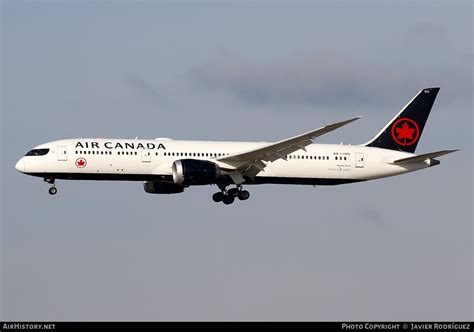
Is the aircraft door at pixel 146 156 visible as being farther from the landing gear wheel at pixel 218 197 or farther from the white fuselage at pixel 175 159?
the landing gear wheel at pixel 218 197

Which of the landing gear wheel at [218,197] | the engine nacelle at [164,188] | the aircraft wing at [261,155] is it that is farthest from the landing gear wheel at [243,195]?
the engine nacelle at [164,188]

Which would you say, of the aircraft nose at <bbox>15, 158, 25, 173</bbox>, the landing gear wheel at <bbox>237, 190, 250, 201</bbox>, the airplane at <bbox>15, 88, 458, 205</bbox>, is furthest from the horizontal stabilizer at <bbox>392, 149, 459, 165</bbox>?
the aircraft nose at <bbox>15, 158, 25, 173</bbox>

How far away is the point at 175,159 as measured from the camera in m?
67.6

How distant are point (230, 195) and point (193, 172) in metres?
5.62

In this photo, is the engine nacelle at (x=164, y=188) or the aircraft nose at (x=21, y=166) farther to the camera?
the engine nacelle at (x=164, y=188)

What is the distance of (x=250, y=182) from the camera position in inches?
2766

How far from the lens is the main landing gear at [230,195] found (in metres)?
70.2

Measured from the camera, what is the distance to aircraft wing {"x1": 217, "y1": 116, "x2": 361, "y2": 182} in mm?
65688

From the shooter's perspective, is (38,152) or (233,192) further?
(233,192)

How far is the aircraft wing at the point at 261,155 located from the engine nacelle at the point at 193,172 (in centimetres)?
157

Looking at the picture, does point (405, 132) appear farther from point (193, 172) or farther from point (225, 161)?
point (193, 172)

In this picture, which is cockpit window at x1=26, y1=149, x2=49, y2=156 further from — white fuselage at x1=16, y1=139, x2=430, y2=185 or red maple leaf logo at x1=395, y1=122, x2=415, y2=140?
red maple leaf logo at x1=395, y1=122, x2=415, y2=140

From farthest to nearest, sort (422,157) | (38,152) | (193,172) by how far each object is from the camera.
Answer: (422,157) → (38,152) → (193,172)

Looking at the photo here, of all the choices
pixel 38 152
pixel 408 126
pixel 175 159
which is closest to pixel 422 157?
pixel 408 126
